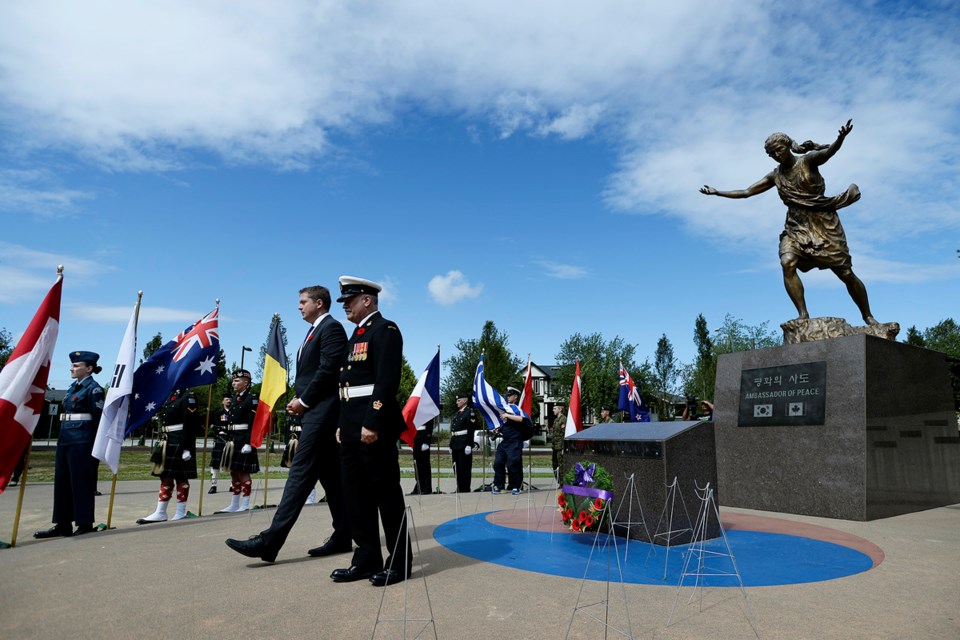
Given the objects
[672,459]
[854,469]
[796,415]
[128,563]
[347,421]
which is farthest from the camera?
[796,415]

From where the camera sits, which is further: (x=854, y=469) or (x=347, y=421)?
(x=854, y=469)

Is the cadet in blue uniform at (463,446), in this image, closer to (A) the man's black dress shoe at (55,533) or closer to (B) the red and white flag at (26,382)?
(A) the man's black dress shoe at (55,533)

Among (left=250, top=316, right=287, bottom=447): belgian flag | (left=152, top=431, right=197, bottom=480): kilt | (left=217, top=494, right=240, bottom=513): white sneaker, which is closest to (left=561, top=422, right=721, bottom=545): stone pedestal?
(left=250, top=316, right=287, bottom=447): belgian flag

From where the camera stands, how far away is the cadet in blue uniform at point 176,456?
8.48 metres

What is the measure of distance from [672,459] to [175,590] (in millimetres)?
4544

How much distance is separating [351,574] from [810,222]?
900cm

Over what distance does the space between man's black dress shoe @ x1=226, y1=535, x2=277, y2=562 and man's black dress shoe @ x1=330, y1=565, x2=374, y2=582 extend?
735 mm

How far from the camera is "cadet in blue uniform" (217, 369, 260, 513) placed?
9680 mm

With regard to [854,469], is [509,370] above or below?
above

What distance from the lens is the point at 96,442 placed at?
7.18 meters

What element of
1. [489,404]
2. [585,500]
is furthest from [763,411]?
[489,404]

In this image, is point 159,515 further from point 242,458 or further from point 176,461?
point 242,458

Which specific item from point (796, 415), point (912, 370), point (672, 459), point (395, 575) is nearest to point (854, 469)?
point (796, 415)

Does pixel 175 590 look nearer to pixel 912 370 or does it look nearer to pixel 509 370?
pixel 912 370
